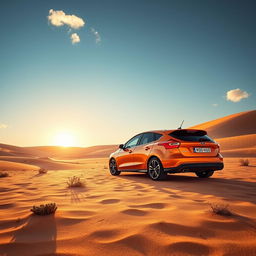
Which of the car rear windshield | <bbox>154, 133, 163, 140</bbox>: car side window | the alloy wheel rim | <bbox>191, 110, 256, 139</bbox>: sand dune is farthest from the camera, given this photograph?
<bbox>191, 110, 256, 139</bbox>: sand dune

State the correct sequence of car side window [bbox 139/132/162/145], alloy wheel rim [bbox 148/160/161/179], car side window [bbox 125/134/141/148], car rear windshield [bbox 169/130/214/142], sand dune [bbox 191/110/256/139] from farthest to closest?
sand dune [bbox 191/110/256/139] < car side window [bbox 125/134/141/148] < car side window [bbox 139/132/162/145] < alloy wheel rim [bbox 148/160/161/179] < car rear windshield [bbox 169/130/214/142]

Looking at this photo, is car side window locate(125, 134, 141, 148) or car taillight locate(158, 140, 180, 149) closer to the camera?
car taillight locate(158, 140, 180, 149)

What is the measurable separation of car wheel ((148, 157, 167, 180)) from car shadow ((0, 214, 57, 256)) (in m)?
4.26

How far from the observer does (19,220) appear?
2.96 m

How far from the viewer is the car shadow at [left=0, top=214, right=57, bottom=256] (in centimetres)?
209

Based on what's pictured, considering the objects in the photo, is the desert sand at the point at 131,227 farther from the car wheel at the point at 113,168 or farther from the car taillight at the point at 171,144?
the car wheel at the point at 113,168

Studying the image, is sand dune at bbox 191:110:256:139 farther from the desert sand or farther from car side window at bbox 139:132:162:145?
the desert sand

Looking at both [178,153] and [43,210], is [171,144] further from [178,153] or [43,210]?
[43,210]

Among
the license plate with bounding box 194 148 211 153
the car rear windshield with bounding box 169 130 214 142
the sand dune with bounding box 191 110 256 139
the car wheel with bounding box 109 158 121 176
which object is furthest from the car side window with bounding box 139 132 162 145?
the sand dune with bounding box 191 110 256 139

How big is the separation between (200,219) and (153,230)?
75 centimetres

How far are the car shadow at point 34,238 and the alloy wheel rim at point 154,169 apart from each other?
4384 mm

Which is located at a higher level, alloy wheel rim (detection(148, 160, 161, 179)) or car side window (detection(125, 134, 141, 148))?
car side window (detection(125, 134, 141, 148))

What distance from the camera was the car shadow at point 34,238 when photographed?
6.86ft

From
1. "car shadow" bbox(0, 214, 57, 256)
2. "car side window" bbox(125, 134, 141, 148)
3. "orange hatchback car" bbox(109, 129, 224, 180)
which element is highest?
"car side window" bbox(125, 134, 141, 148)
